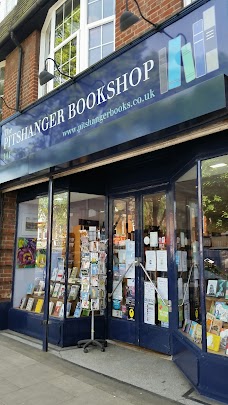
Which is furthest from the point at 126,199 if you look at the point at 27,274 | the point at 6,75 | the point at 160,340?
the point at 6,75

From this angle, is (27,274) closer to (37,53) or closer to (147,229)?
(147,229)

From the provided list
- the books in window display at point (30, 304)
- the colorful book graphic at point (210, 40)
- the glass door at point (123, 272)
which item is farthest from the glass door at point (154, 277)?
the books in window display at point (30, 304)

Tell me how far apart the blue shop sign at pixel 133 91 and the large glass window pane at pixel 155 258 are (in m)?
1.61

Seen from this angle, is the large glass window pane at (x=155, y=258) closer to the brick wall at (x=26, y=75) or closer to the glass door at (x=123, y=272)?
the glass door at (x=123, y=272)

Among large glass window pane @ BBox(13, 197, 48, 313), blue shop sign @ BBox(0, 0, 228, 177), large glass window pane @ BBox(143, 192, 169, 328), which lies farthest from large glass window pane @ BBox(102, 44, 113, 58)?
large glass window pane @ BBox(13, 197, 48, 313)

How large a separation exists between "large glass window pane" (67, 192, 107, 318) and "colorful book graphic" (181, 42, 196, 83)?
3.14 meters

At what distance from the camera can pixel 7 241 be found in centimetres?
735

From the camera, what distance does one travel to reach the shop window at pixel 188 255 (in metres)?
4.43

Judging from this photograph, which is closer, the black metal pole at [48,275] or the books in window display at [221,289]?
the books in window display at [221,289]

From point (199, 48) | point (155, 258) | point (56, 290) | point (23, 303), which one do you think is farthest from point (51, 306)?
point (199, 48)

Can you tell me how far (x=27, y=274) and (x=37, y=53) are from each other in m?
4.89

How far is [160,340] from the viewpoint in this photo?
5.20 metres

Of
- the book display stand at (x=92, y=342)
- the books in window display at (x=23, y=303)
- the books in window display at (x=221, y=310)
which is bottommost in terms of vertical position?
the book display stand at (x=92, y=342)

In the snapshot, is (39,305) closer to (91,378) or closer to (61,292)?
(61,292)
